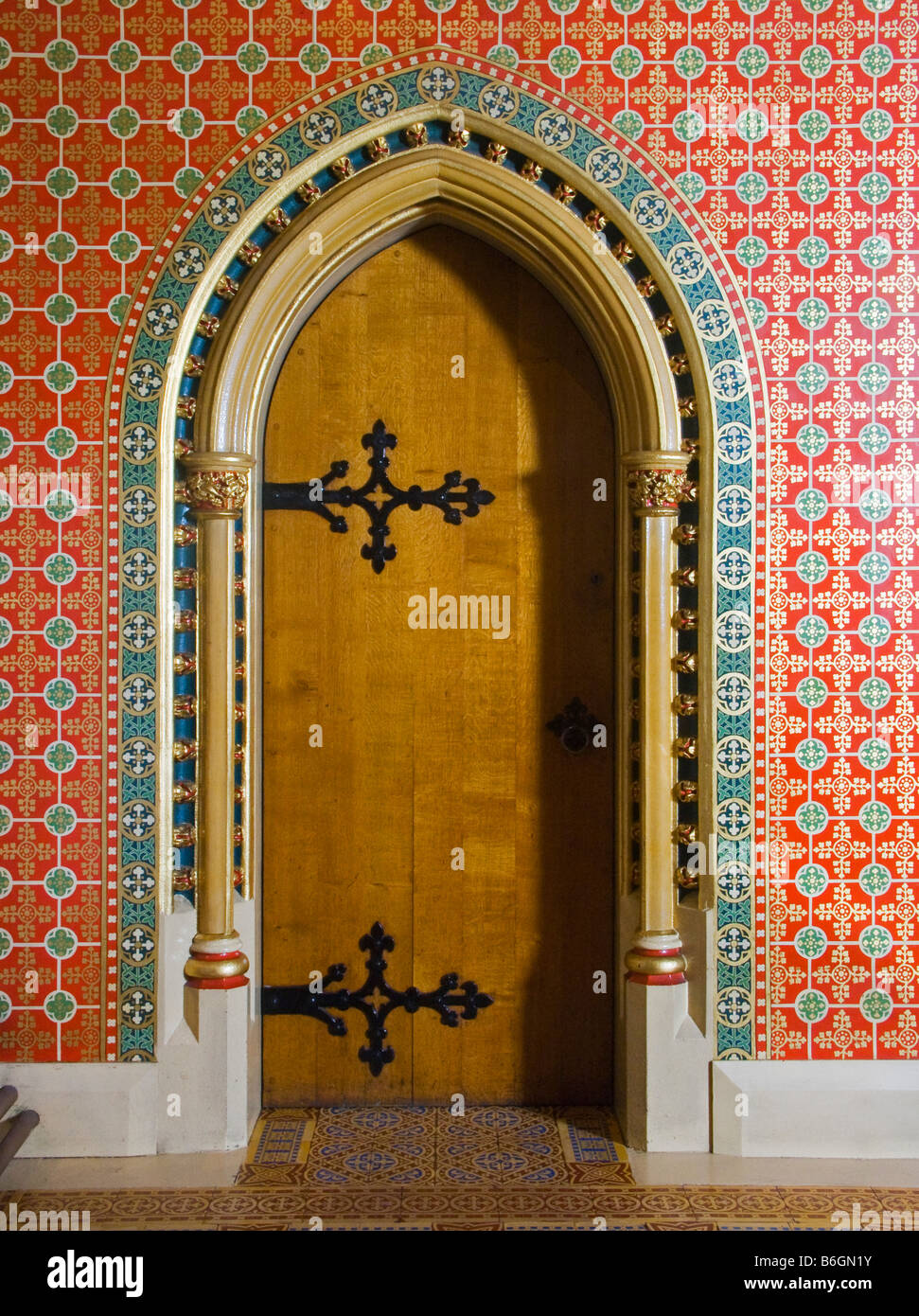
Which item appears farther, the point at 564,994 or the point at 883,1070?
the point at 564,994

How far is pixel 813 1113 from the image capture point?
10.0ft

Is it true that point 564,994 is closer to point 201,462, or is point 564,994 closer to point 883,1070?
point 883,1070

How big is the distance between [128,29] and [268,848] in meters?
2.14

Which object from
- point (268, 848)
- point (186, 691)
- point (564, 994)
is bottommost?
point (564, 994)

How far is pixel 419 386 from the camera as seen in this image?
3.30 m

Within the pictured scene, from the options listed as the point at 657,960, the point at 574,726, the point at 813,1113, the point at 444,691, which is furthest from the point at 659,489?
the point at 813,1113

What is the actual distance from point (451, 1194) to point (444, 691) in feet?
4.10

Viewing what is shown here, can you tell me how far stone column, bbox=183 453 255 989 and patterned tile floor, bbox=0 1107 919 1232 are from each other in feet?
1.61

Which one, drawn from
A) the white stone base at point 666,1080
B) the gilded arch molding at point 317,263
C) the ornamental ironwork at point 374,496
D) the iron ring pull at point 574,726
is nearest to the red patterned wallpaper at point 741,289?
the gilded arch molding at point 317,263

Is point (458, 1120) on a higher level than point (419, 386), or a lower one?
lower

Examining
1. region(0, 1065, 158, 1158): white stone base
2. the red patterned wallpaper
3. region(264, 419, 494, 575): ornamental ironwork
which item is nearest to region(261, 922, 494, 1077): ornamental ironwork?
region(0, 1065, 158, 1158): white stone base

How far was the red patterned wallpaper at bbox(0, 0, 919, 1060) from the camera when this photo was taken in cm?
308

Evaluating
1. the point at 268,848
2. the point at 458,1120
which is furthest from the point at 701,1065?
the point at 268,848

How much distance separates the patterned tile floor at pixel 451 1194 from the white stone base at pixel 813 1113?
0.59 ft
